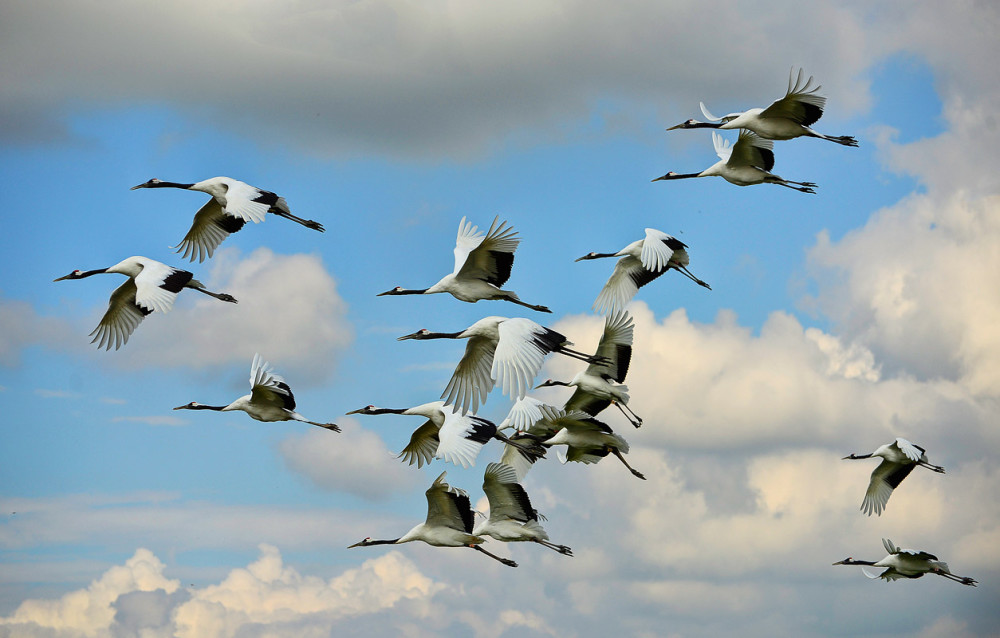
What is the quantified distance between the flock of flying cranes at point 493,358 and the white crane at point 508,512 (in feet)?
0.07

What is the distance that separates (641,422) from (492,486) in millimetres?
3429

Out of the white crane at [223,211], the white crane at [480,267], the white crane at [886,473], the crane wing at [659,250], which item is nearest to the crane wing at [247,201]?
the white crane at [223,211]

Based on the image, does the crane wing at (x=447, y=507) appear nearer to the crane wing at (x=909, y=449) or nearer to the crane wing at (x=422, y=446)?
the crane wing at (x=422, y=446)

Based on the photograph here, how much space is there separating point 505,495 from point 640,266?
5.92 metres

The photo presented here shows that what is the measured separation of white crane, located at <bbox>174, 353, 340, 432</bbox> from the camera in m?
23.3

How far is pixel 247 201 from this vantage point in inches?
895

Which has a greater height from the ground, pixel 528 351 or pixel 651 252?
pixel 651 252

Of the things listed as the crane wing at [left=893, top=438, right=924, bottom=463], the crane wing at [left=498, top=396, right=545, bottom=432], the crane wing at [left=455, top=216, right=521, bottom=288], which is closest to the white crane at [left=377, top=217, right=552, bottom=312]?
the crane wing at [left=455, top=216, right=521, bottom=288]

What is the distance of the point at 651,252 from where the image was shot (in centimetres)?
2392

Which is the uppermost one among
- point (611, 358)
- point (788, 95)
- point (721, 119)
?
point (721, 119)

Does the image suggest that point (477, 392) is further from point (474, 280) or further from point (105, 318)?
point (105, 318)

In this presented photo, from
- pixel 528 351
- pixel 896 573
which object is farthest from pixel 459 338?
pixel 896 573

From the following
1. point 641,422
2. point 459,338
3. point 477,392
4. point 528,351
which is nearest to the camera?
point 528,351

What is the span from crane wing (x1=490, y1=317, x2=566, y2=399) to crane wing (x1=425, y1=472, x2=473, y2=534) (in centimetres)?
488
